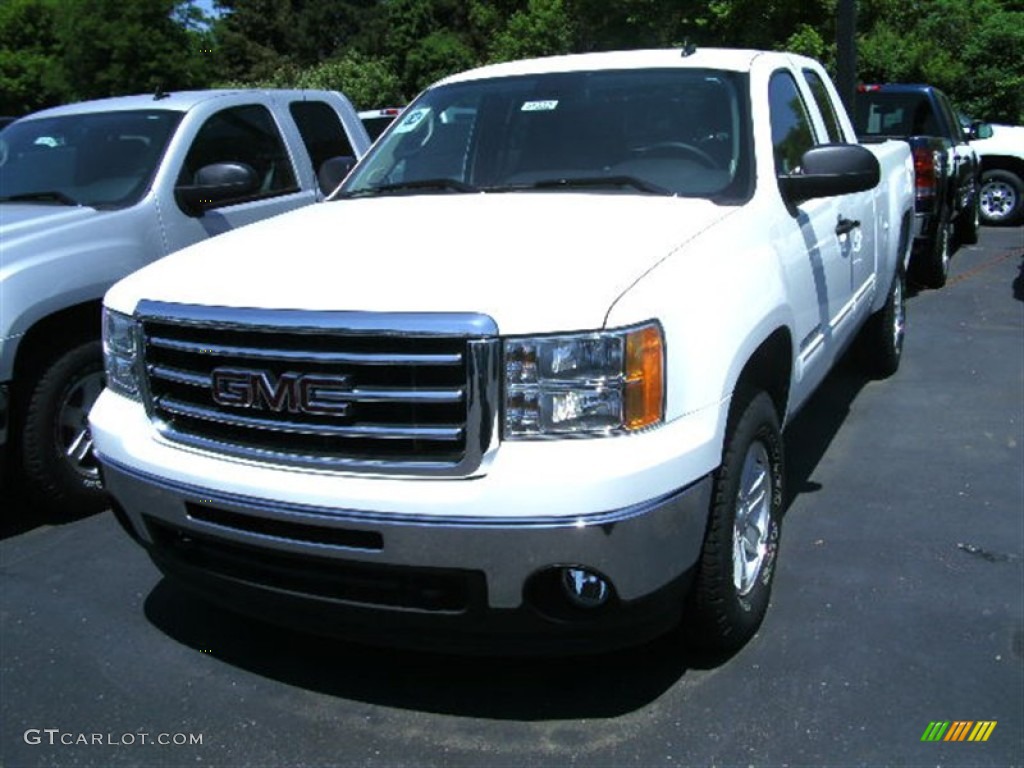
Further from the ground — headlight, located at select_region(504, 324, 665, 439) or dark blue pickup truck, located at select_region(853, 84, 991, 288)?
headlight, located at select_region(504, 324, 665, 439)

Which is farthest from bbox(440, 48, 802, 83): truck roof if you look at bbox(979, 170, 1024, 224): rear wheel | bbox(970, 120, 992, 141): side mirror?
bbox(979, 170, 1024, 224): rear wheel

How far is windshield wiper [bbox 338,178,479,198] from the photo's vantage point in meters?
4.13

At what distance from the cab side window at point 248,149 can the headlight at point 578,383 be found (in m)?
3.51

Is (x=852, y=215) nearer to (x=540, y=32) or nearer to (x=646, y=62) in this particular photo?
(x=646, y=62)

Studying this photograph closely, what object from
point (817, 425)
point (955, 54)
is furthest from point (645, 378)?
point (955, 54)

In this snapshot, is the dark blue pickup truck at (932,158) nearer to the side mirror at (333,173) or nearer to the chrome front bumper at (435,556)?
the side mirror at (333,173)

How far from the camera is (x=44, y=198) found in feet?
17.8

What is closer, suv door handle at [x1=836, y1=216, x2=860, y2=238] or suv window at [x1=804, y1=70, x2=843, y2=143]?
suv door handle at [x1=836, y1=216, x2=860, y2=238]

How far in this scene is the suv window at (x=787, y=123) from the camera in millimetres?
4156

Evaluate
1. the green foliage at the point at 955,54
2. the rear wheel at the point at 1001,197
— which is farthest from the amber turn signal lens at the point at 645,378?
the green foliage at the point at 955,54

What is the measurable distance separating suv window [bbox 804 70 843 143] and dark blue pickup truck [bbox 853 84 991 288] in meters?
3.53

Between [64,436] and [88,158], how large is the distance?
1.73m

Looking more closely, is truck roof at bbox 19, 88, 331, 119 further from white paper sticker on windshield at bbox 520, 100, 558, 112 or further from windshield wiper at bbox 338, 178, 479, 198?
white paper sticker on windshield at bbox 520, 100, 558, 112

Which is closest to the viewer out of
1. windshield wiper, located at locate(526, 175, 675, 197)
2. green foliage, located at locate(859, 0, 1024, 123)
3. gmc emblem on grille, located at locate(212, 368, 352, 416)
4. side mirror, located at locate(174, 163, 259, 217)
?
gmc emblem on grille, located at locate(212, 368, 352, 416)
